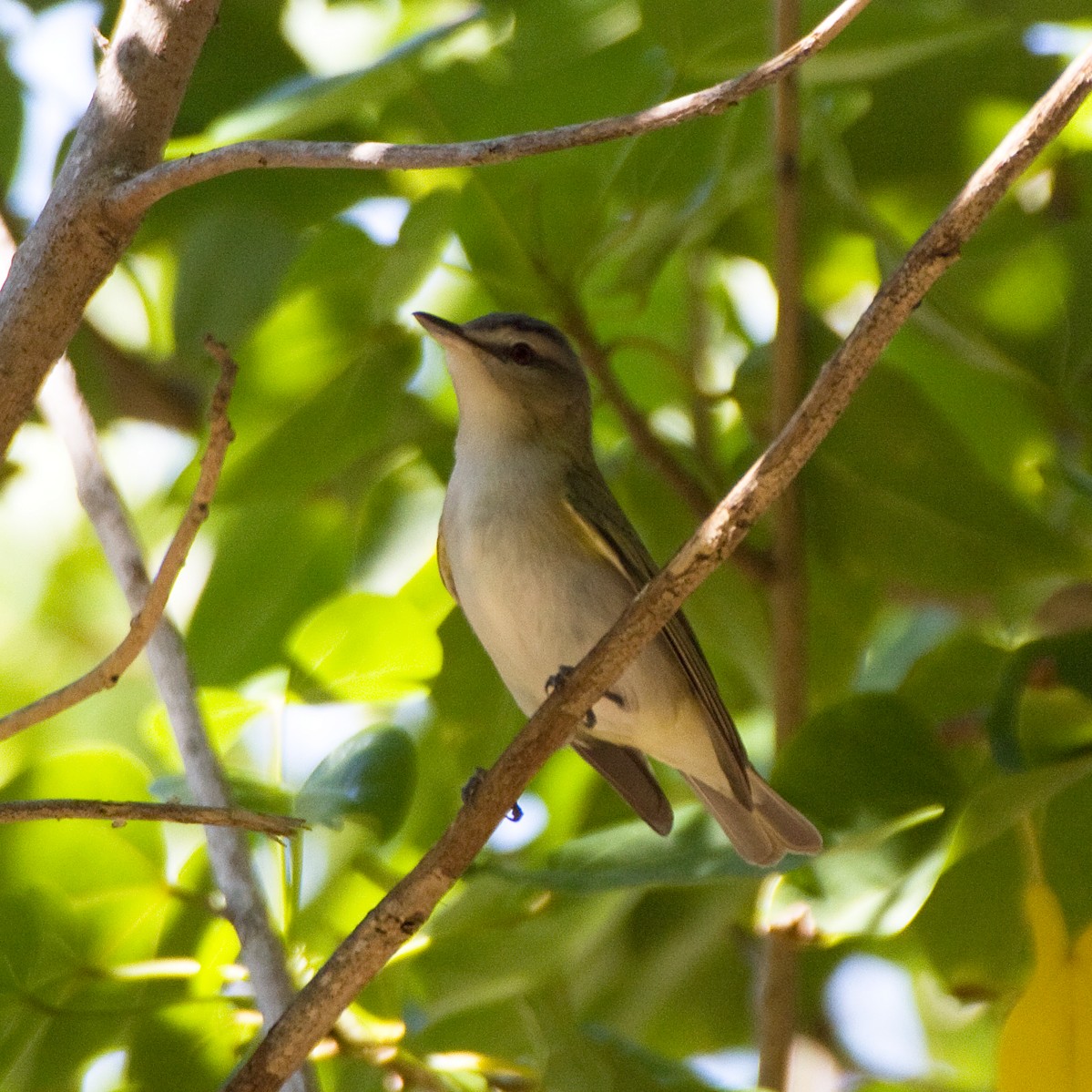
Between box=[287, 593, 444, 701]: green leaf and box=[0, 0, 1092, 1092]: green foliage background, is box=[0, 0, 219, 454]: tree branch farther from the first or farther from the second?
box=[287, 593, 444, 701]: green leaf

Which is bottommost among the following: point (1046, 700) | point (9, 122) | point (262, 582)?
point (1046, 700)

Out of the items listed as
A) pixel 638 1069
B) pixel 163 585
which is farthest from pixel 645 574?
pixel 163 585

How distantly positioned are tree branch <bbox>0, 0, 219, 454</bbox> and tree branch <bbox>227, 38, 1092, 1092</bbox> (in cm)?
83

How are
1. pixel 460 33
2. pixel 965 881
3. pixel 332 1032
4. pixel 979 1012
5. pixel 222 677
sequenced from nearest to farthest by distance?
pixel 332 1032 < pixel 965 881 < pixel 460 33 < pixel 222 677 < pixel 979 1012

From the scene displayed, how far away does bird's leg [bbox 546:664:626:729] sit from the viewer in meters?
3.29

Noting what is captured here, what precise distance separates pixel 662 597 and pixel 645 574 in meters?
1.37

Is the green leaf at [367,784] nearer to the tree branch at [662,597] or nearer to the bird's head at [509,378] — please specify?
the tree branch at [662,597]

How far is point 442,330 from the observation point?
3500mm

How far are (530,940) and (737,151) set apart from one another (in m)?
1.95

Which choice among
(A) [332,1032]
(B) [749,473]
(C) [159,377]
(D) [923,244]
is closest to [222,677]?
(A) [332,1032]

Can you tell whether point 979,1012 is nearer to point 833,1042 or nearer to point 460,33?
point 833,1042

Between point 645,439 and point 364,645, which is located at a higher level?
point 645,439

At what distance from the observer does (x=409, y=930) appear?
6.70 ft

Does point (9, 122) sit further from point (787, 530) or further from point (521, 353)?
point (787, 530)
